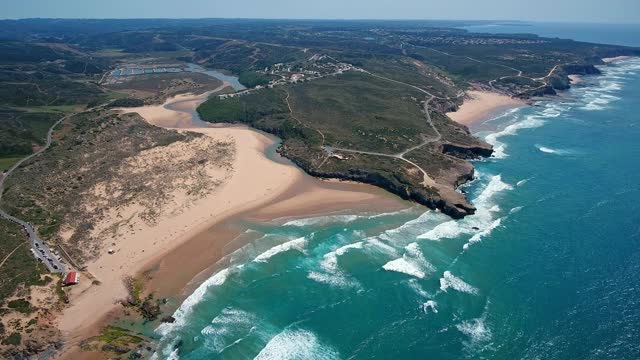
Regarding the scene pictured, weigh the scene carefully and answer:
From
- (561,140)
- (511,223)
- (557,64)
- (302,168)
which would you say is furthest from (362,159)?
(557,64)

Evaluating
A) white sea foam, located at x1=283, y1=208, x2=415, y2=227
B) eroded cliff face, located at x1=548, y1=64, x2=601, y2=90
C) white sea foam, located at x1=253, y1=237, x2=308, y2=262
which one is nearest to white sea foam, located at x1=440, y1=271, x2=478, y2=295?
white sea foam, located at x1=283, y1=208, x2=415, y2=227

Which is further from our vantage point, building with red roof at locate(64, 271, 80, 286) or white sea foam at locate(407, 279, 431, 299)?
building with red roof at locate(64, 271, 80, 286)

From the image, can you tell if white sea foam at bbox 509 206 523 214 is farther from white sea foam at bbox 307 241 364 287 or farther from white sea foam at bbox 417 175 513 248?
white sea foam at bbox 307 241 364 287

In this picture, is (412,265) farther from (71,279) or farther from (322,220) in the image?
(71,279)

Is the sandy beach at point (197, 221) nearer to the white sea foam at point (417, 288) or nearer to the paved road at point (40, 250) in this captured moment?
the paved road at point (40, 250)

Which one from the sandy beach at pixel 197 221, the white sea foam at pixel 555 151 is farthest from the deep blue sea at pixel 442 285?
the white sea foam at pixel 555 151

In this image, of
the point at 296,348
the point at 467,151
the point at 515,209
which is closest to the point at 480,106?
the point at 467,151
